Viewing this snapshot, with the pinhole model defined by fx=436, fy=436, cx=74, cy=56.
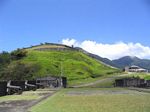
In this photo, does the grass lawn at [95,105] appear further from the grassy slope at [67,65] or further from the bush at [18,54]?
the bush at [18,54]

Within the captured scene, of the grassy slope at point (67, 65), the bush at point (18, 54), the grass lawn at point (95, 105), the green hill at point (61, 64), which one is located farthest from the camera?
the bush at point (18, 54)

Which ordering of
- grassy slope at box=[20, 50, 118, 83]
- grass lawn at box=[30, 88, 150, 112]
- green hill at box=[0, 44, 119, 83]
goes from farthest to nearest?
grassy slope at box=[20, 50, 118, 83] → green hill at box=[0, 44, 119, 83] → grass lawn at box=[30, 88, 150, 112]

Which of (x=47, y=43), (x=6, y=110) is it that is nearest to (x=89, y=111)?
(x=6, y=110)

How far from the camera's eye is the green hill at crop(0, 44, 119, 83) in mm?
119312

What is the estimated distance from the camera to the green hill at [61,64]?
4697 inches

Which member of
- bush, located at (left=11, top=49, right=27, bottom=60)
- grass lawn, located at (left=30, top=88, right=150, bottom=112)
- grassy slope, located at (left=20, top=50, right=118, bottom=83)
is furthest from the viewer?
bush, located at (left=11, top=49, right=27, bottom=60)

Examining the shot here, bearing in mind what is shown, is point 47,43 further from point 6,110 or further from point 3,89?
point 6,110

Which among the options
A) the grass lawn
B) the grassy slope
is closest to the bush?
the grassy slope

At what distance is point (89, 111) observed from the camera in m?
18.0

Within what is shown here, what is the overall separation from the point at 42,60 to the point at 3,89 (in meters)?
97.1

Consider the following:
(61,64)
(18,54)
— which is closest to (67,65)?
(61,64)

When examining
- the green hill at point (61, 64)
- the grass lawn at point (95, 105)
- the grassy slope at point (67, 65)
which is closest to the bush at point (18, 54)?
the green hill at point (61, 64)

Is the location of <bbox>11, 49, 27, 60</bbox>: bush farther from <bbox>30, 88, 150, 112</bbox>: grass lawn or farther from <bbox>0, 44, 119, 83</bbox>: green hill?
<bbox>30, 88, 150, 112</bbox>: grass lawn

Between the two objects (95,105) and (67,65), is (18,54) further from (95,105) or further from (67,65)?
(95,105)
